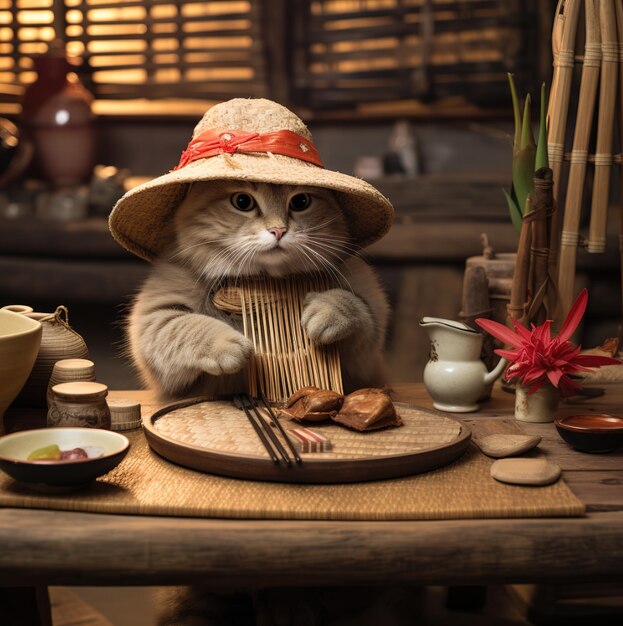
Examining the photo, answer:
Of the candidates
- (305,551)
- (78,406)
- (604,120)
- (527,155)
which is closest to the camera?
(305,551)

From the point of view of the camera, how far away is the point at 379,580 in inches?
40.2

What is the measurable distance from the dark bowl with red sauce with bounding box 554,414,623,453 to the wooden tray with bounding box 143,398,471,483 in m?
0.16

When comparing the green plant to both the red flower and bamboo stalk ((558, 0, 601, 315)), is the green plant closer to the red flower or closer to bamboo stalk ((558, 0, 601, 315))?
bamboo stalk ((558, 0, 601, 315))

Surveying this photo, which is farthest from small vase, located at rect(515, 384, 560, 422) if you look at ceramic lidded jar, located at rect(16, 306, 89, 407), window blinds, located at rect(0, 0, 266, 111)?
window blinds, located at rect(0, 0, 266, 111)

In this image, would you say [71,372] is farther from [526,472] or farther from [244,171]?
[526,472]

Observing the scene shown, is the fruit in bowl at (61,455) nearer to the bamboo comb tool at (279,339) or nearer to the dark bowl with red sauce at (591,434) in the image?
the bamboo comb tool at (279,339)

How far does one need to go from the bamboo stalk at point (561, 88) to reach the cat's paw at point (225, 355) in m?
0.68

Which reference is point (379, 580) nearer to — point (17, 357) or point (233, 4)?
point (17, 357)

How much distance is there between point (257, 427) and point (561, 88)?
1.01 m

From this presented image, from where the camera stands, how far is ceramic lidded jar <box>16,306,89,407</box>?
147cm

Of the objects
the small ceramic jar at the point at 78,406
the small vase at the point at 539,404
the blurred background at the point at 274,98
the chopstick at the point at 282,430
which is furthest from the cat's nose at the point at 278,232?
the blurred background at the point at 274,98

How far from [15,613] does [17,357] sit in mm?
471

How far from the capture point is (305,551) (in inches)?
40.0

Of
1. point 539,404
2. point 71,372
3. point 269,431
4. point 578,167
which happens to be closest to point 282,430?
point 269,431
